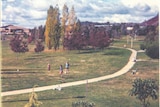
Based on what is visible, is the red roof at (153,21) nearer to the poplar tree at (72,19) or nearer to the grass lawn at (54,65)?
the grass lawn at (54,65)

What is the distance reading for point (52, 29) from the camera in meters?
4.79

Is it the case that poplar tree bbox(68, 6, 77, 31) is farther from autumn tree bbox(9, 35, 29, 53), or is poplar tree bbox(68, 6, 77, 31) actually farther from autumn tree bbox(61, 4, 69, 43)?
autumn tree bbox(9, 35, 29, 53)

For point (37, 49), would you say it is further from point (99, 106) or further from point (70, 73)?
point (99, 106)

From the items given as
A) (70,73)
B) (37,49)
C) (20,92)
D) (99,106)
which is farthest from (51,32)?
(99,106)

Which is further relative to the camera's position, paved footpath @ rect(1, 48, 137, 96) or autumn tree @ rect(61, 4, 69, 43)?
autumn tree @ rect(61, 4, 69, 43)

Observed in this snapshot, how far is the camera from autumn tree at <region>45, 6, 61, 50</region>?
4.72 m

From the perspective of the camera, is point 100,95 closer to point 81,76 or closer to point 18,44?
point 81,76

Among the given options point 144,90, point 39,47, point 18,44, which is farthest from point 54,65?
point 144,90

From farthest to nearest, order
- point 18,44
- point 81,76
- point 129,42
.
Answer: point 129,42 → point 81,76 → point 18,44

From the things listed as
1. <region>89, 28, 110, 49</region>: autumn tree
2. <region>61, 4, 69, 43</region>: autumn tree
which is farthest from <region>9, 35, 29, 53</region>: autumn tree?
<region>89, 28, 110, 49</region>: autumn tree

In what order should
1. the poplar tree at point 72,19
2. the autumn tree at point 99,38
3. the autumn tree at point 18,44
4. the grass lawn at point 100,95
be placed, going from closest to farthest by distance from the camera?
the grass lawn at point 100,95 < the autumn tree at point 18,44 < the poplar tree at point 72,19 < the autumn tree at point 99,38

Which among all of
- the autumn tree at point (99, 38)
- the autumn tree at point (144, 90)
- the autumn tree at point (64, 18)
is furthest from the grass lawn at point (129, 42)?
the autumn tree at point (64, 18)

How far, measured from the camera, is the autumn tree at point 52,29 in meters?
4.72

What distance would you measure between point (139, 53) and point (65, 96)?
124 centimetres
